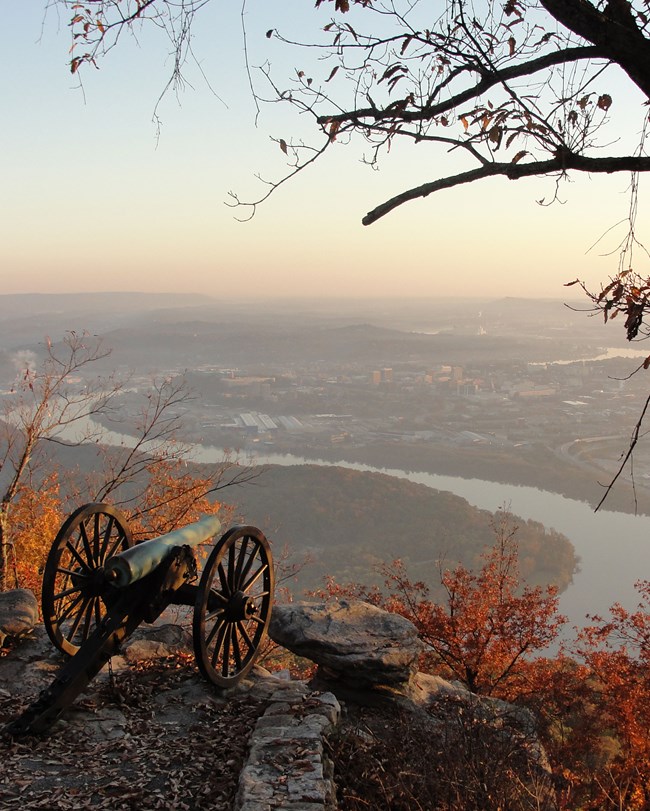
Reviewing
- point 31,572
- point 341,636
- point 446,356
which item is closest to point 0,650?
point 341,636

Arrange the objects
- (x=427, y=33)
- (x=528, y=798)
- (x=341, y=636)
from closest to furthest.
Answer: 1. (x=427, y=33)
2. (x=528, y=798)
3. (x=341, y=636)

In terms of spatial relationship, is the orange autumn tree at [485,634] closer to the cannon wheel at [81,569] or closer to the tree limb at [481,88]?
the cannon wheel at [81,569]

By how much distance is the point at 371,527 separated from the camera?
47219mm

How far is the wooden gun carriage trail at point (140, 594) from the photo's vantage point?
4.96m

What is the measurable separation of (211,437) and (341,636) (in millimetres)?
68154

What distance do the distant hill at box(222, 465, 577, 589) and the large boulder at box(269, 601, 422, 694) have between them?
105ft

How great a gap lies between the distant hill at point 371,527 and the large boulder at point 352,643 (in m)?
32.1

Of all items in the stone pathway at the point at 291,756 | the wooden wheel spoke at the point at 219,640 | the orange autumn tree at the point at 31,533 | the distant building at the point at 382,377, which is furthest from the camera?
the distant building at the point at 382,377

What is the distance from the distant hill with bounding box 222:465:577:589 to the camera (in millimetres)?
42531

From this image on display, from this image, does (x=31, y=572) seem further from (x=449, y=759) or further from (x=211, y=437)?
(x=211, y=437)

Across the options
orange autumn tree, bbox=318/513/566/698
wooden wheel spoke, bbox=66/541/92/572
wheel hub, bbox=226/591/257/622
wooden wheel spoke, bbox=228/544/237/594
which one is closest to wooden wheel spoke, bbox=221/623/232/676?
wheel hub, bbox=226/591/257/622

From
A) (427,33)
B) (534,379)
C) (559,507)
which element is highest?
(427,33)

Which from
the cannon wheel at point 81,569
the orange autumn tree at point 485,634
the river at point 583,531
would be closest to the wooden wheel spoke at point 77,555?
the cannon wheel at point 81,569

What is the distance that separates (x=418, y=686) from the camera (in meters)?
7.30
